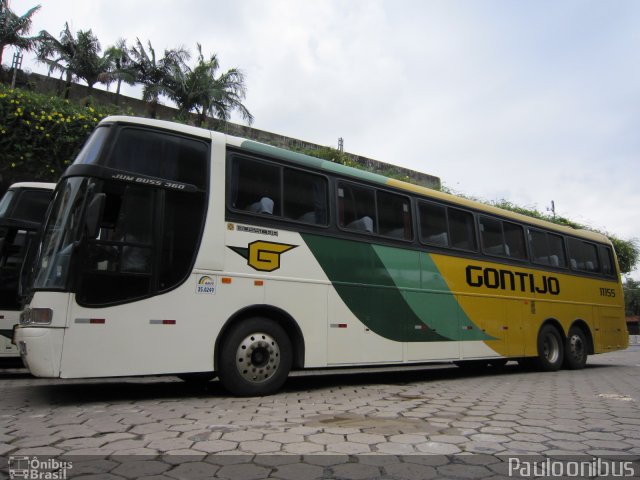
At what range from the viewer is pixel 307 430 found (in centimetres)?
388

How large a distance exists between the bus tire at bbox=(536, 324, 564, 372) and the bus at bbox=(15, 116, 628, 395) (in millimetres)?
1462

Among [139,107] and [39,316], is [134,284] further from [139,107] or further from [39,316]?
[139,107]

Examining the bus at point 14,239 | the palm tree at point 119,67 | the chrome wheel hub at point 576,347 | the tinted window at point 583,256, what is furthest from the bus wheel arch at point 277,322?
the palm tree at point 119,67

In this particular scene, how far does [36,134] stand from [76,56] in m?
14.4

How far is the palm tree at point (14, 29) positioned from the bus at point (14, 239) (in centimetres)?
1909

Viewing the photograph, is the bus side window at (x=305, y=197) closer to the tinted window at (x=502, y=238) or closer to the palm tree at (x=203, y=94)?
the tinted window at (x=502, y=238)

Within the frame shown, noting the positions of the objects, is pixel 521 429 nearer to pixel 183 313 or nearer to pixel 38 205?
pixel 183 313

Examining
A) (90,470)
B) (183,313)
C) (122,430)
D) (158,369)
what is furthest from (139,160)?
(90,470)

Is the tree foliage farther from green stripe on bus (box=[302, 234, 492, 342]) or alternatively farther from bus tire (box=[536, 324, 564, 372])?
green stripe on bus (box=[302, 234, 492, 342])

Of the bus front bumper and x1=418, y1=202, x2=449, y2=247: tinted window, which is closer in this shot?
the bus front bumper

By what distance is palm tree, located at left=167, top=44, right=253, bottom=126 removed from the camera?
22.7m

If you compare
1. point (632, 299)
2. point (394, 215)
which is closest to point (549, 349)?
point (394, 215)

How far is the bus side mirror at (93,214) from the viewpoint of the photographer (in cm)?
475

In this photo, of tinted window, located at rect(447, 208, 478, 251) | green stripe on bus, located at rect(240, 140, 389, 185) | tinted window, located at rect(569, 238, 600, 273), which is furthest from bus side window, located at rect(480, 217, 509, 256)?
tinted window, located at rect(569, 238, 600, 273)
